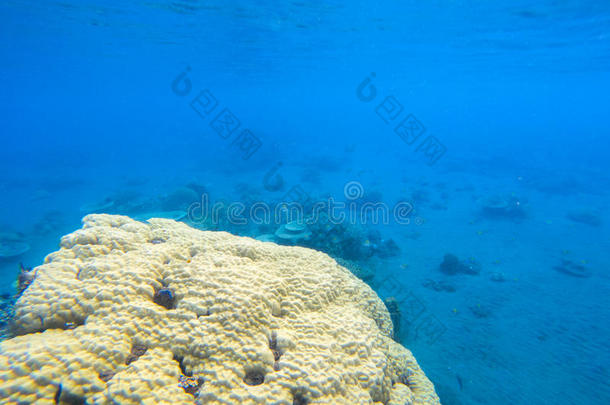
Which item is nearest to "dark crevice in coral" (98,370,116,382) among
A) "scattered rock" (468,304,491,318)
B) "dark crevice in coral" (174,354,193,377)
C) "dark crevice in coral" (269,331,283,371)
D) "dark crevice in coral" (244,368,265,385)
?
"dark crevice in coral" (174,354,193,377)

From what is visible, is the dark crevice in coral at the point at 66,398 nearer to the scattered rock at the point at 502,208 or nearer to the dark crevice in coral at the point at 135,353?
the dark crevice in coral at the point at 135,353

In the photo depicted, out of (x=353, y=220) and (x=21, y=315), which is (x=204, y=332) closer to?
(x=21, y=315)

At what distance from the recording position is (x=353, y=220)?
16.2m

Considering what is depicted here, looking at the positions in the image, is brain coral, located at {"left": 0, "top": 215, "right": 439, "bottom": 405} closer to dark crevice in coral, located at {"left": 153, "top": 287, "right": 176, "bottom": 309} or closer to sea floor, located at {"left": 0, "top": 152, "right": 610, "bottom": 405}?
dark crevice in coral, located at {"left": 153, "top": 287, "right": 176, "bottom": 309}

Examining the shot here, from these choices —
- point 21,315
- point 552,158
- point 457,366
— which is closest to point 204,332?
point 21,315

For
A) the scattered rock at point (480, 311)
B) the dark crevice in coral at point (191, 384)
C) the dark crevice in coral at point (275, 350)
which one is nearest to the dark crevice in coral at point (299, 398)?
the dark crevice in coral at point (275, 350)

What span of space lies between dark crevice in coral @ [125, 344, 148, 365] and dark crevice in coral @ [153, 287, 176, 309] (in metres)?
0.37

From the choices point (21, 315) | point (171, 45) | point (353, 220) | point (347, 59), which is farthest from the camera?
point (347, 59)

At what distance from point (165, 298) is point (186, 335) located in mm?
478

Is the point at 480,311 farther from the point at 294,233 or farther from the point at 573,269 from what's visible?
the point at 294,233

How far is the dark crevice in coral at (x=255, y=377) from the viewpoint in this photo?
183 cm

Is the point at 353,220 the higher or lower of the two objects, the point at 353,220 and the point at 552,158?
the lower

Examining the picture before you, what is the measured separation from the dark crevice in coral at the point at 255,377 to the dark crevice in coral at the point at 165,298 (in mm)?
822

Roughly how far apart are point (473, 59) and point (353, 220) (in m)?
29.8
